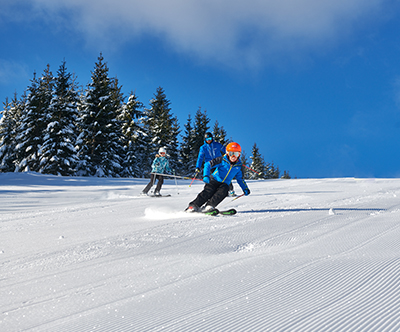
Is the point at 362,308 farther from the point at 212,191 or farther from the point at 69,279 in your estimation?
the point at 212,191

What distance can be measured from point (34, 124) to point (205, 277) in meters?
34.4

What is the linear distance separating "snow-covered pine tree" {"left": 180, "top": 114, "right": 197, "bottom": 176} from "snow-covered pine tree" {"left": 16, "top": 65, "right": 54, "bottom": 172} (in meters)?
21.1

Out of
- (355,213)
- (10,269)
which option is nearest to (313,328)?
(10,269)

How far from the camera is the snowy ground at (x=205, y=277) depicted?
5.38ft

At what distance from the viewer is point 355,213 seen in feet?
16.7

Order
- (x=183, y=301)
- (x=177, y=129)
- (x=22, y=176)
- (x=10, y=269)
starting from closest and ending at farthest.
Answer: (x=183, y=301) → (x=10, y=269) → (x=22, y=176) → (x=177, y=129)

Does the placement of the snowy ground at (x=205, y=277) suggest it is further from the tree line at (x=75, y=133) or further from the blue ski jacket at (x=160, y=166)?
the tree line at (x=75, y=133)

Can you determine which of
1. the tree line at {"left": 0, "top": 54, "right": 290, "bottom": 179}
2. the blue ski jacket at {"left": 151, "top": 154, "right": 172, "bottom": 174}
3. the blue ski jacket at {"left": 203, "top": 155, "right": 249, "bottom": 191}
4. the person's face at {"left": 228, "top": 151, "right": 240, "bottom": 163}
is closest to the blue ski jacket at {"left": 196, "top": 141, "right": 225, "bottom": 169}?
the blue ski jacket at {"left": 151, "top": 154, "right": 172, "bottom": 174}

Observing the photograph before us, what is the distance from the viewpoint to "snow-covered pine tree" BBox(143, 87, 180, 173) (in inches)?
1574

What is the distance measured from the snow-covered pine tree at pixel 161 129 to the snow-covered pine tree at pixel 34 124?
11.8m

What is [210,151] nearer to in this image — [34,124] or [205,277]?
[205,277]

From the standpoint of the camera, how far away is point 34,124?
3130 centimetres

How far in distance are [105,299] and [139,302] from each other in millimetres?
252

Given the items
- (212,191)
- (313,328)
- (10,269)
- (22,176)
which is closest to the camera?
(313,328)
